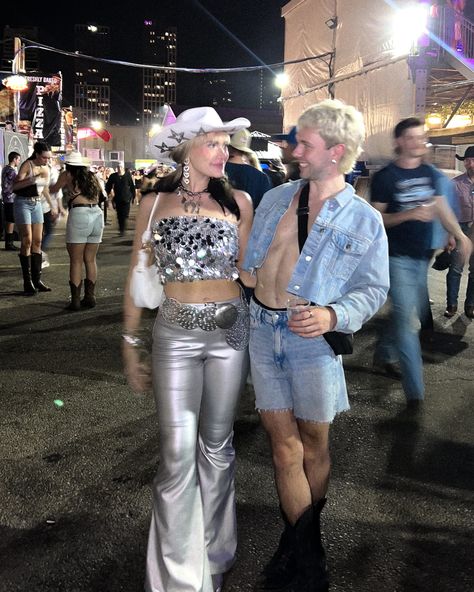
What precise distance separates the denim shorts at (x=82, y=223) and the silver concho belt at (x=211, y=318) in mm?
5677

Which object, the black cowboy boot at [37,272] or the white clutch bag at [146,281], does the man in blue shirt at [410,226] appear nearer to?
the white clutch bag at [146,281]

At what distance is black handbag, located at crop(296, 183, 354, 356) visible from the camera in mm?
2375

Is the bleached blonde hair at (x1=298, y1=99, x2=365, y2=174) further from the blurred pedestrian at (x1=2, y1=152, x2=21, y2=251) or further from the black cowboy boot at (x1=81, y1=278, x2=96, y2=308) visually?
the blurred pedestrian at (x1=2, y1=152, x2=21, y2=251)

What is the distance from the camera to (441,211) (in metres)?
4.82

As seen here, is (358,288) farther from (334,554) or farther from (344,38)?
(344,38)

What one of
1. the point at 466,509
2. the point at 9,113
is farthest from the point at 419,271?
the point at 9,113

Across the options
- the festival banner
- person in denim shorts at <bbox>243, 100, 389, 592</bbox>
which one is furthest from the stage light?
the festival banner

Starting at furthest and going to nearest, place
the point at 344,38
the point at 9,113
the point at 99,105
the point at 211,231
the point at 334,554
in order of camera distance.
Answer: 1. the point at 99,105
2. the point at 9,113
3. the point at 344,38
4. the point at 334,554
5. the point at 211,231

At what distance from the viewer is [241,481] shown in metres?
3.56

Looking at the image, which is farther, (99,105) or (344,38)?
(99,105)

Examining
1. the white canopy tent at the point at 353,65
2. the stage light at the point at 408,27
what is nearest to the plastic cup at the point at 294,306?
the white canopy tent at the point at 353,65

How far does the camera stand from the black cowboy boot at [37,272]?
9.14 meters

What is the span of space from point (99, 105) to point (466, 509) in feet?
662

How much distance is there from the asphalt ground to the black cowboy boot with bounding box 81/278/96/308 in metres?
2.14
